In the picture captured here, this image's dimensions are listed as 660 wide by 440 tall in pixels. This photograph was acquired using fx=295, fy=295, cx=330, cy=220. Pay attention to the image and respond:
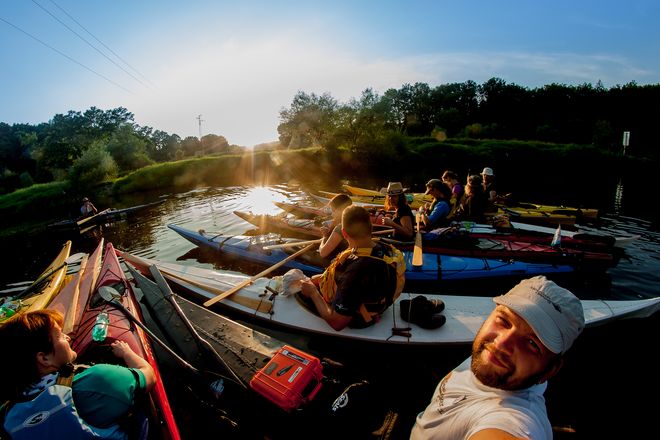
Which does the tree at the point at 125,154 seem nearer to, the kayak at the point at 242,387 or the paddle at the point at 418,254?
the kayak at the point at 242,387

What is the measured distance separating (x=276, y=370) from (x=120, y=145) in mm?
47047

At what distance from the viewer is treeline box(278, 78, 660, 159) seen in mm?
33875

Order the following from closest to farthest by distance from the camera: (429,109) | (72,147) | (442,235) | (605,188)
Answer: (442,235)
(605,188)
(72,147)
(429,109)

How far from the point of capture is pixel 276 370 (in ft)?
9.78

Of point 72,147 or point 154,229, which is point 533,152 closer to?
point 154,229

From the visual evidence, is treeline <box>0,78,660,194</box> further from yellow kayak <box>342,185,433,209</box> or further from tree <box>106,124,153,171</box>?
yellow kayak <box>342,185,433,209</box>

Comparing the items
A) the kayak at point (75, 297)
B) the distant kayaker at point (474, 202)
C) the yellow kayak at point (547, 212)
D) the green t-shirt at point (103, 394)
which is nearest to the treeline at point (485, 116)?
the yellow kayak at point (547, 212)

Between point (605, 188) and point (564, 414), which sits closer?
point (564, 414)

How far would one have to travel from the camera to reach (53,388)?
179 centimetres

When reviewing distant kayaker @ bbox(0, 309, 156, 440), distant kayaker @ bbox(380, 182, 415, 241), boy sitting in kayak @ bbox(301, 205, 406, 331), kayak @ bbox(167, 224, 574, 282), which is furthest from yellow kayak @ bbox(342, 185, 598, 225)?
distant kayaker @ bbox(0, 309, 156, 440)

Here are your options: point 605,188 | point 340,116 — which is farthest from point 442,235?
point 340,116

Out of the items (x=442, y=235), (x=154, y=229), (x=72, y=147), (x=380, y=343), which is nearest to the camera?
(x=380, y=343)

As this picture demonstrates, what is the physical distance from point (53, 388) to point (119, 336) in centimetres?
201

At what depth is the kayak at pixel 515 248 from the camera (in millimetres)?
6129
